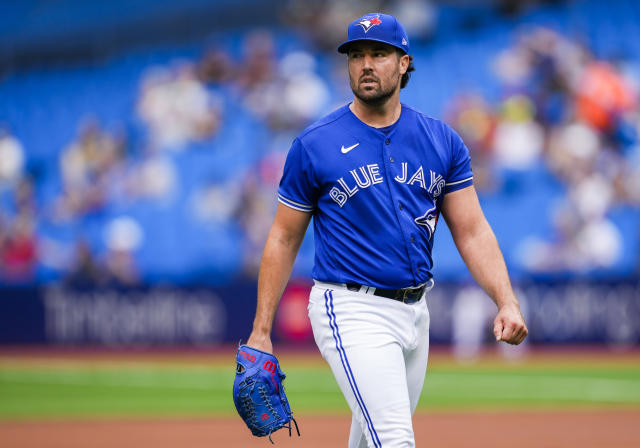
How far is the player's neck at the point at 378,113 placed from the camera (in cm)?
457

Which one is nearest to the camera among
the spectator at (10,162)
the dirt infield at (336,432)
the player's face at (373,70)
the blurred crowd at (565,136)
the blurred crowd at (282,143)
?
the player's face at (373,70)

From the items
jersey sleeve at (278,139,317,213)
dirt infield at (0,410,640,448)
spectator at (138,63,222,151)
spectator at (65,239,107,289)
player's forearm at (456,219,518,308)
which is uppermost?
spectator at (138,63,222,151)

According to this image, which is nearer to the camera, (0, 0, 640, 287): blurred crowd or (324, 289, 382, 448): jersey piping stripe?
(324, 289, 382, 448): jersey piping stripe

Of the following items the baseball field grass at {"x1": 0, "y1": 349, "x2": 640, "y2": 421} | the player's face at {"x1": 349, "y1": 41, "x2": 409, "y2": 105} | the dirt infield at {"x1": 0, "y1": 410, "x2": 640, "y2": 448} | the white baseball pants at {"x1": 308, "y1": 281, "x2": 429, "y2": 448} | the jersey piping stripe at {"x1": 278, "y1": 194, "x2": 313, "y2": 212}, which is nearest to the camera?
the white baseball pants at {"x1": 308, "y1": 281, "x2": 429, "y2": 448}

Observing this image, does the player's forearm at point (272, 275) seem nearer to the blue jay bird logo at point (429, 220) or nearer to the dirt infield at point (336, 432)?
the blue jay bird logo at point (429, 220)

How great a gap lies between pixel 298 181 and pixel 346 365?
2.87 ft

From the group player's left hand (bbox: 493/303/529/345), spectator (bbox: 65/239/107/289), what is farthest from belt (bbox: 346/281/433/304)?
spectator (bbox: 65/239/107/289)

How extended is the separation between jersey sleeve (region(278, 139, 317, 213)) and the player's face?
381 millimetres

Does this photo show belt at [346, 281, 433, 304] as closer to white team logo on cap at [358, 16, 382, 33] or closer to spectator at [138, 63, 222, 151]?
white team logo on cap at [358, 16, 382, 33]

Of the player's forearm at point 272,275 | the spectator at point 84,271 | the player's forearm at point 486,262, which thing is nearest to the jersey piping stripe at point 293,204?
the player's forearm at point 272,275

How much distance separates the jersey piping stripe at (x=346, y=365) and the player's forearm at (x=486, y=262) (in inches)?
28.1

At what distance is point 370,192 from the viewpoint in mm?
4430

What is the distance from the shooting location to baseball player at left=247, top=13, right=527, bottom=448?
14.2 ft

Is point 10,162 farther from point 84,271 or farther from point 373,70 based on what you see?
point 373,70
